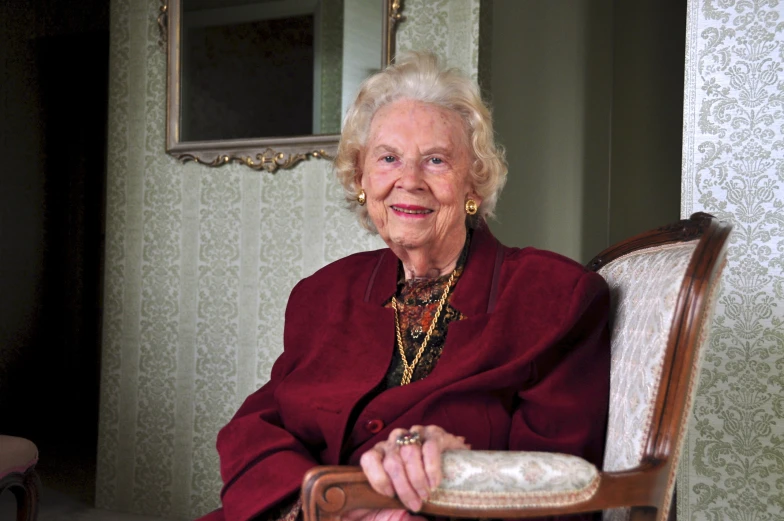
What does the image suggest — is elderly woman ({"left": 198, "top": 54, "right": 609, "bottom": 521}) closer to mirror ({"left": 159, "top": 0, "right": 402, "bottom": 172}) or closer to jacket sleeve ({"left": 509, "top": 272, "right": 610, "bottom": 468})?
jacket sleeve ({"left": 509, "top": 272, "right": 610, "bottom": 468})

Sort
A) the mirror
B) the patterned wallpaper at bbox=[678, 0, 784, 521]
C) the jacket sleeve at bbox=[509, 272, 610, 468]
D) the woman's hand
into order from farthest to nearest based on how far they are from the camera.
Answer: the mirror < the patterned wallpaper at bbox=[678, 0, 784, 521] < the jacket sleeve at bbox=[509, 272, 610, 468] < the woman's hand

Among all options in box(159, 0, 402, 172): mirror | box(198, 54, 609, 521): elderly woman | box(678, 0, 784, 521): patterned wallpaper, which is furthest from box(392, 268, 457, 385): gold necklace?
box(159, 0, 402, 172): mirror

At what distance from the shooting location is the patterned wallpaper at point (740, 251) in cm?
184

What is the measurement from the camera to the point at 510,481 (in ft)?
3.62

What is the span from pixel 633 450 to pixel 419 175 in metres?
0.74

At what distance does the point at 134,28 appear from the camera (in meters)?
3.42

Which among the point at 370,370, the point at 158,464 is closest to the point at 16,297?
the point at 158,464

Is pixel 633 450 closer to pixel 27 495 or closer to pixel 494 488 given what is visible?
pixel 494 488

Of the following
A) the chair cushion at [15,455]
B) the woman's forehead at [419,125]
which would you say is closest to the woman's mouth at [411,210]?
the woman's forehead at [419,125]

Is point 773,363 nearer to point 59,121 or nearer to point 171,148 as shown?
point 171,148

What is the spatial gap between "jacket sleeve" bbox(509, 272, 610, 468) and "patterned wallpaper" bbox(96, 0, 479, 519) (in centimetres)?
158

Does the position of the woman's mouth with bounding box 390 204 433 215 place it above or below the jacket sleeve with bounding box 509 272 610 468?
above

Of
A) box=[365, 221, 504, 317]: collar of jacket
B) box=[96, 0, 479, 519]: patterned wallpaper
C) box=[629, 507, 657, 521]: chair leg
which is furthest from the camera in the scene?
box=[96, 0, 479, 519]: patterned wallpaper

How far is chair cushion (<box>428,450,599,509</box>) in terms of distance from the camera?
1093mm
